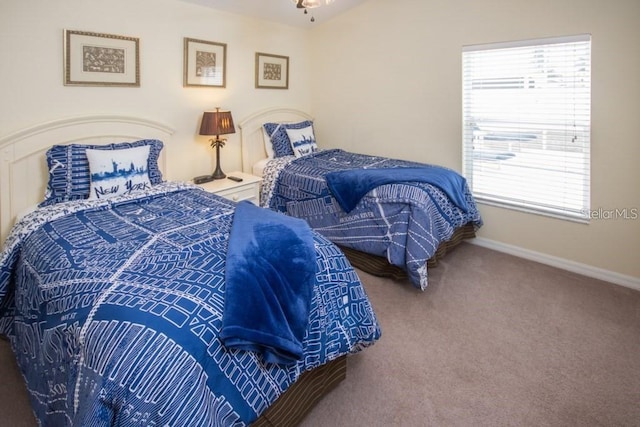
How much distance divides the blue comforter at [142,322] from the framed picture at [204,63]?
178cm

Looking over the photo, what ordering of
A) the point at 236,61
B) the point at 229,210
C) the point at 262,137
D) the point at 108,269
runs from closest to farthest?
1. the point at 108,269
2. the point at 229,210
3. the point at 236,61
4. the point at 262,137

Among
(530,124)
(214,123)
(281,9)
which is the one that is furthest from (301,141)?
(530,124)

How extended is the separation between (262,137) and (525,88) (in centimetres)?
252

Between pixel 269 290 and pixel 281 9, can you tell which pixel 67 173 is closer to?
pixel 269 290

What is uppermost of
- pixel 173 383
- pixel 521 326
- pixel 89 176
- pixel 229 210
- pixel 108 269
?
pixel 89 176

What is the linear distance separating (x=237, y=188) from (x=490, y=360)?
2.28m

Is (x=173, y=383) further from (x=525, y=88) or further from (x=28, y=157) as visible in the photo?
(x=525, y=88)

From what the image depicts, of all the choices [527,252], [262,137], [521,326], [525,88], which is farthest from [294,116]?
[521,326]

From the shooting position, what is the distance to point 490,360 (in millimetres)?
1930

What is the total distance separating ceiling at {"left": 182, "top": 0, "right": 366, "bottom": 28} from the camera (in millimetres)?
3373

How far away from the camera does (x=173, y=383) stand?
3.47 feet

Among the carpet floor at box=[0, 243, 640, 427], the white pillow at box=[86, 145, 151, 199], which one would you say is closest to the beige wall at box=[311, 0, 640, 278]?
the carpet floor at box=[0, 243, 640, 427]

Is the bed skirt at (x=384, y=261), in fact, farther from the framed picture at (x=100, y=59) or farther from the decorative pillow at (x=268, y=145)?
the framed picture at (x=100, y=59)

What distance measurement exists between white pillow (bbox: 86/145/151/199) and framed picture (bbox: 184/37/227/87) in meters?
0.99
